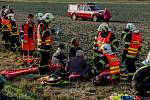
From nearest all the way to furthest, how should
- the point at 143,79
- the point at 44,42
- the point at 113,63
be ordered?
1. the point at 143,79
2. the point at 113,63
3. the point at 44,42

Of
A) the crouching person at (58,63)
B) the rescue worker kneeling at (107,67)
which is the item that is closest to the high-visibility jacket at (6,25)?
the crouching person at (58,63)

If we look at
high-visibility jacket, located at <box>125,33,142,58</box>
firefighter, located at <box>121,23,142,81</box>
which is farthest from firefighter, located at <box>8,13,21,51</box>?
high-visibility jacket, located at <box>125,33,142,58</box>

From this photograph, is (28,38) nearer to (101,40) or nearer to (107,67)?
(101,40)

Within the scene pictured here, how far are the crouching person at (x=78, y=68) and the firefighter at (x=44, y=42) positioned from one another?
3.58 ft

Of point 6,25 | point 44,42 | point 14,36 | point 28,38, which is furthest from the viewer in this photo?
point 6,25

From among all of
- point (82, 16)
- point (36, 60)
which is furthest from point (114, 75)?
point (82, 16)

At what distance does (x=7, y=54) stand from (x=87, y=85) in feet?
20.5

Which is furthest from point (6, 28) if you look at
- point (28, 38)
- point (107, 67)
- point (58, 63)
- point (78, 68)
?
point (107, 67)

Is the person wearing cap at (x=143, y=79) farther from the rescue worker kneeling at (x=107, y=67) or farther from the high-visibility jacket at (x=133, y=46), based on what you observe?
the high-visibility jacket at (x=133, y=46)

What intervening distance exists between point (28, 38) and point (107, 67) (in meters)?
4.59

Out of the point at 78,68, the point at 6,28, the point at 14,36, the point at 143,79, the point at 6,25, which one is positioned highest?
the point at 143,79

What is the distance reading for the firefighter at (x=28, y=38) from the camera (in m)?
16.5

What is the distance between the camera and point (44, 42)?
14.4 meters

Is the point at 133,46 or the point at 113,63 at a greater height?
the point at 133,46
